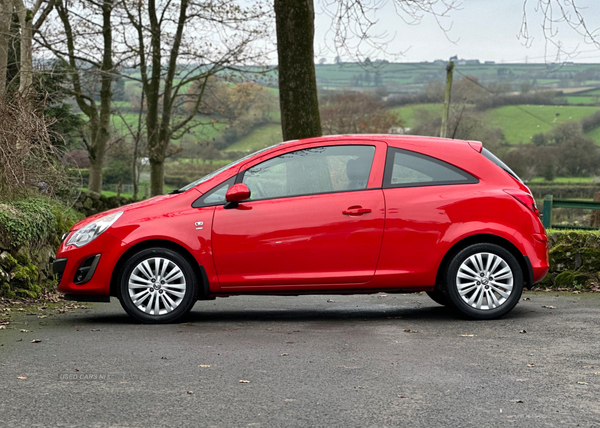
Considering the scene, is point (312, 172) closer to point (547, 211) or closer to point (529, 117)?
point (547, 211)

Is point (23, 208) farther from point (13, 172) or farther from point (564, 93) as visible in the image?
point (564, 93)

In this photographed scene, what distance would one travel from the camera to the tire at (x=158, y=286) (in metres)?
7.19

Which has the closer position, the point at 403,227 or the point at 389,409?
the point at 389,409

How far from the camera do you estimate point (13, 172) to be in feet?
31.6

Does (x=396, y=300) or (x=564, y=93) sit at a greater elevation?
(x=564, y=93)

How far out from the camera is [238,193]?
7.18 m

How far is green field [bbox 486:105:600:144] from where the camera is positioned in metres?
93.0

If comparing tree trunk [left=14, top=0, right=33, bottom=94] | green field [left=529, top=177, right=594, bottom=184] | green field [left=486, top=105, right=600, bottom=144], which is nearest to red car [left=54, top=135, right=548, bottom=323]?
tree trunk [left=14, top=0, right=33, bottom=94]

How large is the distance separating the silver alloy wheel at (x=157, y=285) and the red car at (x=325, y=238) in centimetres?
1

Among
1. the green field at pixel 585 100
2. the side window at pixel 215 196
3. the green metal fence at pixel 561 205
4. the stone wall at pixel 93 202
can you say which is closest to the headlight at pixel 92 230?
the side window at pixel 215 196

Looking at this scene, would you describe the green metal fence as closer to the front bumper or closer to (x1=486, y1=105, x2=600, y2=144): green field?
the front bumper

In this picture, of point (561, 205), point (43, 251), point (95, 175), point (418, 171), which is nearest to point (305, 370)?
point (418, 171)

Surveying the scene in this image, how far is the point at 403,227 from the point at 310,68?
6062 mm

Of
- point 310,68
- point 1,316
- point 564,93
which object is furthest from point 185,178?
point 564,93
